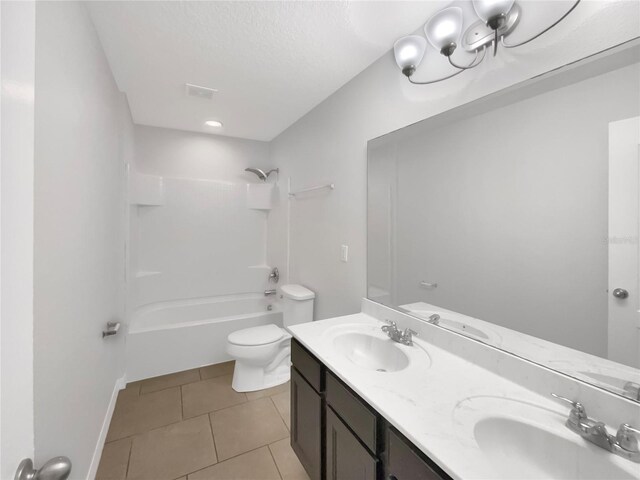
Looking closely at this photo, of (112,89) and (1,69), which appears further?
(112,89)

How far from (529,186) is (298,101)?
6.08 feet

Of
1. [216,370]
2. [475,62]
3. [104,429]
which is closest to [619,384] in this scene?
[475,62]

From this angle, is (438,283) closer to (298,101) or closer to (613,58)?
(613,58)

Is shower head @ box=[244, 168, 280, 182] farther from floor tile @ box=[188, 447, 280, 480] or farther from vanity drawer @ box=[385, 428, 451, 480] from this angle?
vanity drawer @ box=[385, 428, 451, 480]

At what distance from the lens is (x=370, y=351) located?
140cm

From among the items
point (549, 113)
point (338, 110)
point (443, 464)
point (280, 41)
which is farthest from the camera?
point (338, 110)

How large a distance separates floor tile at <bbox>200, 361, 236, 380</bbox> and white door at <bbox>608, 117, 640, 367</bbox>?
2.67 meters

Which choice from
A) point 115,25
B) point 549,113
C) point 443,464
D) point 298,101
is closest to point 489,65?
point 549,113

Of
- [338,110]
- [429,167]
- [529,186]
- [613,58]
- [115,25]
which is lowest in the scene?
[529,186]

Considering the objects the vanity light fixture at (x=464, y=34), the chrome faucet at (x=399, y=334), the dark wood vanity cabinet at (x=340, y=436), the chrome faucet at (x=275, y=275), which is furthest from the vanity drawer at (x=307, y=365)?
the chrome faucet at (x=275, y=275)

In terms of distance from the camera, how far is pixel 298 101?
7.32 feet

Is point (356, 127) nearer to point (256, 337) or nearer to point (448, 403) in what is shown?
point (448, 403)

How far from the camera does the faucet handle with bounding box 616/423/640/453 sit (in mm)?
650

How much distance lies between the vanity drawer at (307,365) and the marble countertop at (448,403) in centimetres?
7
